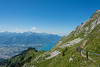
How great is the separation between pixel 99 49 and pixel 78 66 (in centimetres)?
906

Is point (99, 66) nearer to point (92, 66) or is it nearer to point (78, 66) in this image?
point (92, 66)

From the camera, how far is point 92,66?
16.1 meters

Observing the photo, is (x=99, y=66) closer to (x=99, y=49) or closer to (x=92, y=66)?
(x=92, y=66)

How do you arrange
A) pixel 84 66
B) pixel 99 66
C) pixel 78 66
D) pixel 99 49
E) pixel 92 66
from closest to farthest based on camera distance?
pixel 99 66 < pixel 92 66 < pixel 84 66 < pixel 78 66 < pixel 99 49

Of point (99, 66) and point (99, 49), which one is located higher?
point (99, 49)

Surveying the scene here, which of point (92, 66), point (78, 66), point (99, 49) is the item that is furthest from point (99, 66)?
point (99, 49)

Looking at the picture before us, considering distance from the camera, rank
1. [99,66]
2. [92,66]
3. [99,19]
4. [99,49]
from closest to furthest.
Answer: [99,66] → [92,66] → [99,49] → [99,19]

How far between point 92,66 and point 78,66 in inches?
176

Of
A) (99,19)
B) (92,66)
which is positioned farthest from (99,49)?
(99,19)

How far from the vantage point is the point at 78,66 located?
1972 centimetres

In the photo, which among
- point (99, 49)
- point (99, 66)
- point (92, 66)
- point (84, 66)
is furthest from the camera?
point (99, 49)

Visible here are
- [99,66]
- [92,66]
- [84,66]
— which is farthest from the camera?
[84,66]

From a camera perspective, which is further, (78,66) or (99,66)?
(78,66)

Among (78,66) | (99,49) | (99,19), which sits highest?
(99,19)
